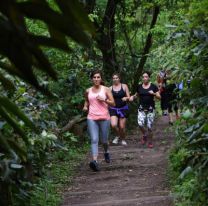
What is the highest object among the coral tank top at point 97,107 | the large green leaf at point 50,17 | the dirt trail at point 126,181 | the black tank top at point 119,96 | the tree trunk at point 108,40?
the tree trunk at point 108,40

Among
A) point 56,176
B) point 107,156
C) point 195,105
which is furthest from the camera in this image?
point 107,156

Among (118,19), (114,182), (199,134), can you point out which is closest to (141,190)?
(114,182)

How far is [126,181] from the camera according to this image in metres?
9.05

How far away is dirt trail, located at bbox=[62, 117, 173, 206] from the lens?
24.9 ft

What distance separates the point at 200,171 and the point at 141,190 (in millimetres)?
4120

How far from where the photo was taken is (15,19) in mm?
1257

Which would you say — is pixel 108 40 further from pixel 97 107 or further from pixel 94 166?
pixel 94 166

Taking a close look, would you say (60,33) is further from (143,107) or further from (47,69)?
(143,107)

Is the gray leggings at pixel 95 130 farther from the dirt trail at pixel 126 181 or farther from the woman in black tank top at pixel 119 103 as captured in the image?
the woman in black tank top at pixel 119 103

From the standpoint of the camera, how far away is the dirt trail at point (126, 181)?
759cm

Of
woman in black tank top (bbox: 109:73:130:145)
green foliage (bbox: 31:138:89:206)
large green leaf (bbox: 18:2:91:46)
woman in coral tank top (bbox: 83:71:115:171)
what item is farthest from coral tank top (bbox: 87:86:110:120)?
large green leaf (bbox: 18:2:91:46)

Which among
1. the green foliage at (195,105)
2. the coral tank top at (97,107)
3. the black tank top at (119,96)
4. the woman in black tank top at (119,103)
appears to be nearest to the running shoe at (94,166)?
the coral tank top at (97,107)

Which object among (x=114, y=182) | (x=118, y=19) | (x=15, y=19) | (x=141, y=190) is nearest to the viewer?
(x=15, y=19)

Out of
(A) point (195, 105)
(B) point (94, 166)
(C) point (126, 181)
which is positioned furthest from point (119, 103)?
(A) point (195, 105)
